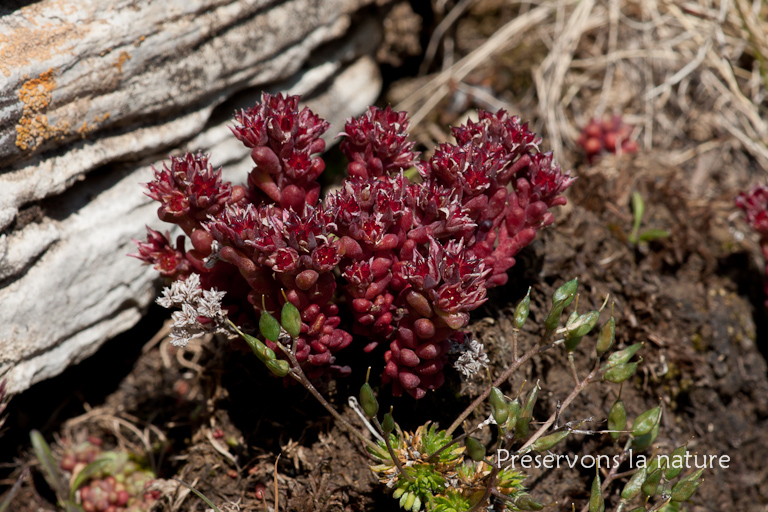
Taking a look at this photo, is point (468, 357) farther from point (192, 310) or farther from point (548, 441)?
point (192, 310)

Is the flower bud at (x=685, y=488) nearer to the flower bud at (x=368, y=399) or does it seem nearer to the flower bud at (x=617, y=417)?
the flower bud at (x=617, y=417)

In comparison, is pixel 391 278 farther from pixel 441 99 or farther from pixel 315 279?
pixel 441 99

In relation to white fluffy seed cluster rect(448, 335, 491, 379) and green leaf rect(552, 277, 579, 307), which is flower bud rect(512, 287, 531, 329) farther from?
white fluffy seed cluster rect(448, 335, 491, 379)

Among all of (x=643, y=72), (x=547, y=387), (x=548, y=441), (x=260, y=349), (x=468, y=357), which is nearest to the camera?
(x=260, y=349)

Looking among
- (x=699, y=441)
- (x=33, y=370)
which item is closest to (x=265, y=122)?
(x=33, y=370)

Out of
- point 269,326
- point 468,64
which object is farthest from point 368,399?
point 468,64
